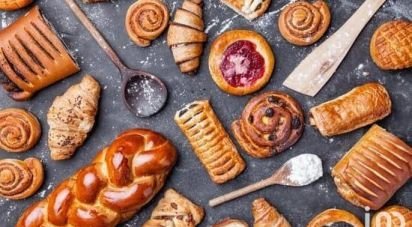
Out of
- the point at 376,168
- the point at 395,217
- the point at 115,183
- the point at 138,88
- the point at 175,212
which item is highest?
the point at 138,88

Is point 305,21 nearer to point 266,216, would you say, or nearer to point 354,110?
point 354,110

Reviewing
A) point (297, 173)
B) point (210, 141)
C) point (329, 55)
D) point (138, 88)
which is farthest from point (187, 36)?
point (297, 173)

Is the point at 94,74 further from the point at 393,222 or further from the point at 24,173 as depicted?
the point at 393,222

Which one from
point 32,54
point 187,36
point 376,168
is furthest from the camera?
point 32,54

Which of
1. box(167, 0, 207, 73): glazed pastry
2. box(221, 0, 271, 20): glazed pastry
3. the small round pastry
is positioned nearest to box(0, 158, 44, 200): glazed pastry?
box(167, 0, 207, 73): glazed pastry

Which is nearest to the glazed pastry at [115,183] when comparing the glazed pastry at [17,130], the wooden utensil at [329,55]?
the glazed pastry at [17,130]

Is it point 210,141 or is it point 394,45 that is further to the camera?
point 210,141

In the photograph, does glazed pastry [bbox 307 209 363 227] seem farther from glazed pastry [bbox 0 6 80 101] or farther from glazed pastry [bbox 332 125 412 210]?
glazed pastry [bbox 0 6 80 101]
